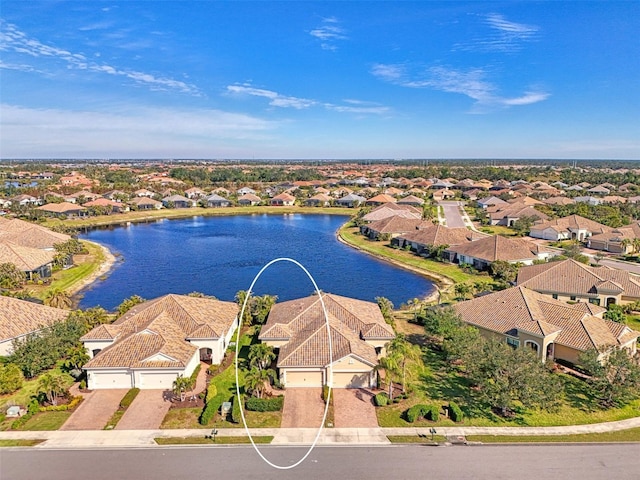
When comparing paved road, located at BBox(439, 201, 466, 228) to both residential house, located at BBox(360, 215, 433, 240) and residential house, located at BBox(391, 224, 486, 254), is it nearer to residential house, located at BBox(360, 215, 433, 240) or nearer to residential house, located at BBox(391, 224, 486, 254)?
residential house, located at BBox(360, 215, 433, 240)

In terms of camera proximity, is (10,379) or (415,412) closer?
(415,412)

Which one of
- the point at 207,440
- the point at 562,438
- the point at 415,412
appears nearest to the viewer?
the point at 207,440

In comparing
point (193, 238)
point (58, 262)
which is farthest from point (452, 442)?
point (193, 238)


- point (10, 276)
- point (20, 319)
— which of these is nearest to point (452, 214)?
point (10, 276)

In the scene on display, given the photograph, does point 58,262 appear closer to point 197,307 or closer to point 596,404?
point 197,307

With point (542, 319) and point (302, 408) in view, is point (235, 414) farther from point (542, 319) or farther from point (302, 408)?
point (542, 319)

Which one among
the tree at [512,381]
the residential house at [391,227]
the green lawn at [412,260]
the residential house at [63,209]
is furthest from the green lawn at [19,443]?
the residential house at [63,209]

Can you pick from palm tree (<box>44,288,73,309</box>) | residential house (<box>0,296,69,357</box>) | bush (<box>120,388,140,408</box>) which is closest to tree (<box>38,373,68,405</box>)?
bush (<box>120,388,140,408</box>)
